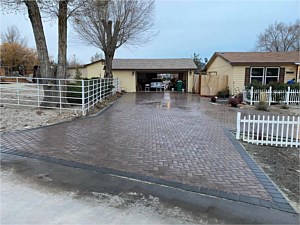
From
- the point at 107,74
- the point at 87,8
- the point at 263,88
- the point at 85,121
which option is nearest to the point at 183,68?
the point at 107,74

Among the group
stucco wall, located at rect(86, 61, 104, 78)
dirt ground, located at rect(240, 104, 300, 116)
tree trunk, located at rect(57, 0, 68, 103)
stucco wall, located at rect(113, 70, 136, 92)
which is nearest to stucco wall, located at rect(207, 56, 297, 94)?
dirt ground, located at rect(240, 104, 300, 116)

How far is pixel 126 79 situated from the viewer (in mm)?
30875

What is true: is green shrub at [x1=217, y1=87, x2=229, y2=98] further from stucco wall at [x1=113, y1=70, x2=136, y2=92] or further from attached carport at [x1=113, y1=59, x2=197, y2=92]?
stucco wall at [x1=113, y1=70, x2=136, y2=92]

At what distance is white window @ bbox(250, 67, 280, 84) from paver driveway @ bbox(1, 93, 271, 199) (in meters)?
13.5

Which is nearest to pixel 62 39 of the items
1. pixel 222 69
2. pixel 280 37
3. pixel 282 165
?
pixel 282 165

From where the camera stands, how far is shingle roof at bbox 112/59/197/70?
30.4 metres

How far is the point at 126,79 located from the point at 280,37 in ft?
122

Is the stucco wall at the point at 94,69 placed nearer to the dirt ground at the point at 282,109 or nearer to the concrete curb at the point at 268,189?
the dirt ground at the point at 282,109

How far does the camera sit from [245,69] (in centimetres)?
2122

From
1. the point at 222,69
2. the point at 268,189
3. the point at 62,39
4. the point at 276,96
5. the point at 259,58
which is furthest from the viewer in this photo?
the point at 222,69

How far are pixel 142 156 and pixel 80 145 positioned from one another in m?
1.85

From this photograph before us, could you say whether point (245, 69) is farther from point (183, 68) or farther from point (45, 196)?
point (45, 196)

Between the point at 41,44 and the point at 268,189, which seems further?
the point at 41,44

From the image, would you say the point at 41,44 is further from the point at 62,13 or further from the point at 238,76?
the point at 238,76
